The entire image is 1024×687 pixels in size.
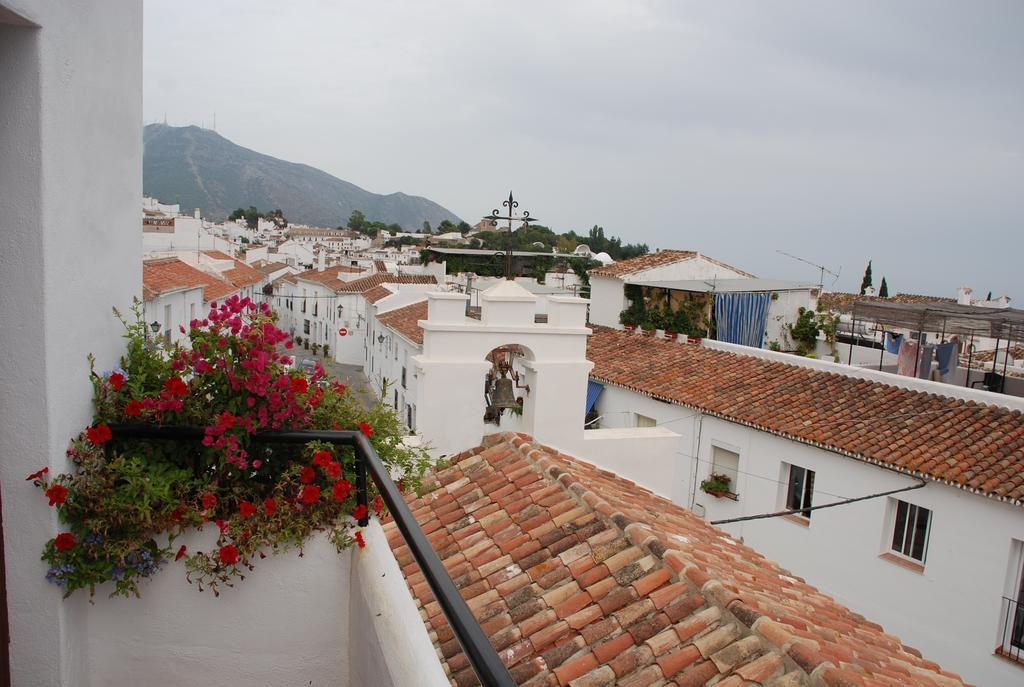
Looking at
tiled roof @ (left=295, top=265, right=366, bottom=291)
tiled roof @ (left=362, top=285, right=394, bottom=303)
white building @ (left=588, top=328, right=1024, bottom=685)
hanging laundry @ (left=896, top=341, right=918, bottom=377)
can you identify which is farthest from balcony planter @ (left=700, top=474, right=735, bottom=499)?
tiled roof @ (left=295, top=265, right=366, bottom=291)

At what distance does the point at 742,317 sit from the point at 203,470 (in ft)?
77.1

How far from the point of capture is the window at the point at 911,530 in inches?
529

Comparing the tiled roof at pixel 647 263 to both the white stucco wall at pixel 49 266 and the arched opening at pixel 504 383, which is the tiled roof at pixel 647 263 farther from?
the white stucco wall at pixel 49 266

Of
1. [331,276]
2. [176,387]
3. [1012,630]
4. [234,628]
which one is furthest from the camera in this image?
[331,276]

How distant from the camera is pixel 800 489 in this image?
1588 cm

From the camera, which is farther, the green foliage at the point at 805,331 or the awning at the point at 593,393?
the green foliage at the point at 805,331

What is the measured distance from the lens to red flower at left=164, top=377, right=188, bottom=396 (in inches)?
105

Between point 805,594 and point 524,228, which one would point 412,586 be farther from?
→ point 524,228

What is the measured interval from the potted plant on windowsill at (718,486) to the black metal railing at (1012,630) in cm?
600

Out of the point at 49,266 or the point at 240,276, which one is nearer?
the point at 49,266

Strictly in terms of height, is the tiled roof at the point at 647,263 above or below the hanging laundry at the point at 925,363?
above

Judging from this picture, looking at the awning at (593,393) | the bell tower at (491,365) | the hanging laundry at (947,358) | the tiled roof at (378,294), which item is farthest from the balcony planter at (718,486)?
the tiled roof at (378,294)

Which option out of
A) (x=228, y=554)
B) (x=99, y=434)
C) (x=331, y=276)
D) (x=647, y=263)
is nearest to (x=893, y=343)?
(x=647, y=263)

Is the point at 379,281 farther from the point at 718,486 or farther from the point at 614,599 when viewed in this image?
the point at 614,599
